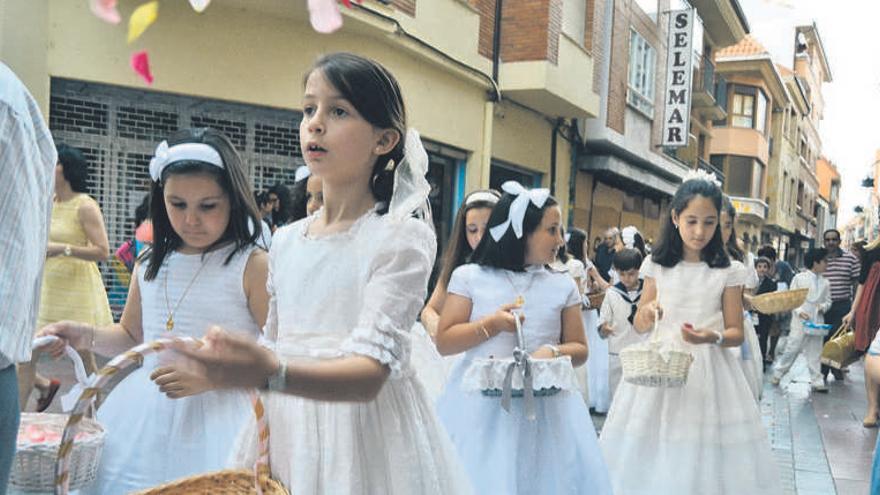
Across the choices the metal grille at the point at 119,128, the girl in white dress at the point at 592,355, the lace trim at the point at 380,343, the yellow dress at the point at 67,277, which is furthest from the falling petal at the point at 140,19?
the metal grille at the point at 119,128

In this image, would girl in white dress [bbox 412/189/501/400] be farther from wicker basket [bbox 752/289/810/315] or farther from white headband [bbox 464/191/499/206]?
wicker basket [bbox 752/289/810/315]

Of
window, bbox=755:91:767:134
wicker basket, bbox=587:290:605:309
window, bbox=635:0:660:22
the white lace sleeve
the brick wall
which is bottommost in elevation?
wicker basket, bbox=587:290:605:309

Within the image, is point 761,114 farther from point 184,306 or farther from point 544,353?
point 184,306

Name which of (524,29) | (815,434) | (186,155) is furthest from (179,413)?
(524,29)

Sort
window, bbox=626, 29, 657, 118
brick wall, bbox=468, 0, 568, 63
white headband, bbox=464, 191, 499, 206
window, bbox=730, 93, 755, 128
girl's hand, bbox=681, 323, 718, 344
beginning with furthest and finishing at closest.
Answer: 1. window, bbox=730, 93, 755, 128
2. window, bbox=626, 29, 657, 118
3. brick wall, bbox=468, 0, 568, 63
4. white headband, bbox=464, 191, 499, 206
5. girl's hand, bbox=681, 323, 718, 344

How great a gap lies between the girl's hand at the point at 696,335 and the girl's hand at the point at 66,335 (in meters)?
2.96

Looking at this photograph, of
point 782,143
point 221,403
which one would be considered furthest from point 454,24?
point 782,143

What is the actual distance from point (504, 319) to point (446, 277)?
38.2 inches

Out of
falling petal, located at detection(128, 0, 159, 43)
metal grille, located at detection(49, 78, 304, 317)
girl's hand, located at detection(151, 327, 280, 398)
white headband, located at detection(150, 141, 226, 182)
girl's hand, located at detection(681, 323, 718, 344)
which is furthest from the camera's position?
metal grille, located at detection(49, 78, 304, 317)

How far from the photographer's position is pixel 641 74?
62.2ft

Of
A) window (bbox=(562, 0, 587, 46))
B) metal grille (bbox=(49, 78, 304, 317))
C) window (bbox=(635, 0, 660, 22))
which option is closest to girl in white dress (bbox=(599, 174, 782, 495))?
metal grille (bbox=(49, 78, 304, 317))

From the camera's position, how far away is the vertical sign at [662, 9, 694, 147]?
778 inches

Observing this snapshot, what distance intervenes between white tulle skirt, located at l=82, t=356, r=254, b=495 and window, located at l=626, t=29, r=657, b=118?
16477 mm

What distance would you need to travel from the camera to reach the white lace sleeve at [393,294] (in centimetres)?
181
